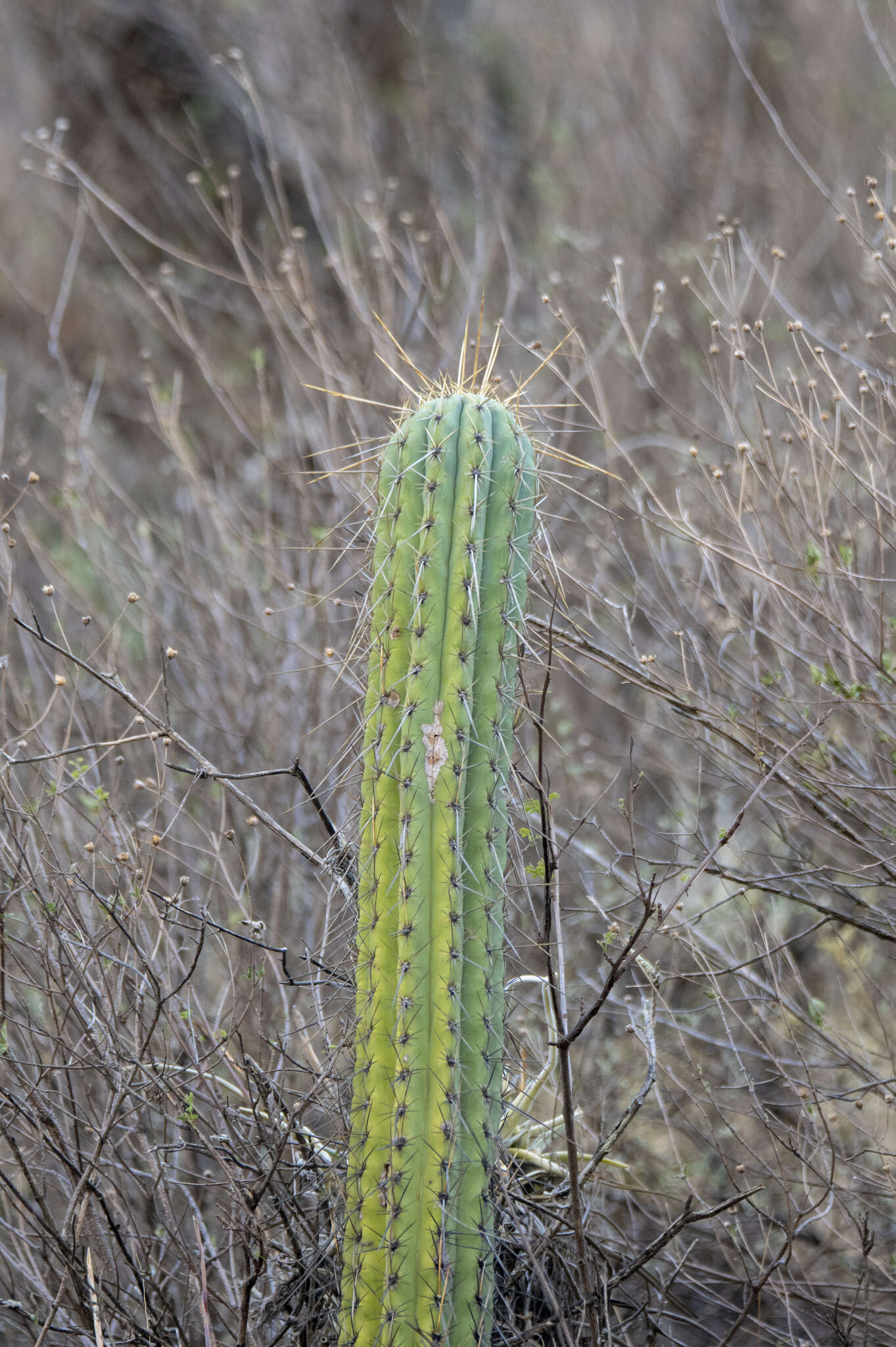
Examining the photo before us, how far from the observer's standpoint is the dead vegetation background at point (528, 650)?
8.37 ft

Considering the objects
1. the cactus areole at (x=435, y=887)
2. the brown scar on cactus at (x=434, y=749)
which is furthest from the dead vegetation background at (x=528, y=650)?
the brown scar on cactus at (x=434, y=749)

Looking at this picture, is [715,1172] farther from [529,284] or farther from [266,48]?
[266,48]

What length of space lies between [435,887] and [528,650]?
0.56m

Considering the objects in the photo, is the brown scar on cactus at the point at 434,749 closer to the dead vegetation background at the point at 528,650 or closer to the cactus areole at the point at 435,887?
the cactus areole at the point at 435,887

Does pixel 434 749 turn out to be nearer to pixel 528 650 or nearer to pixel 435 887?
pixel 435 887

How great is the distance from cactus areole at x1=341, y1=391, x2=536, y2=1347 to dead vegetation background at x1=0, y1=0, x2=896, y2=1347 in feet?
0.47

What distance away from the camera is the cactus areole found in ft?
7.17

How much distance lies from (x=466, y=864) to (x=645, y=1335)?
5.24 feet

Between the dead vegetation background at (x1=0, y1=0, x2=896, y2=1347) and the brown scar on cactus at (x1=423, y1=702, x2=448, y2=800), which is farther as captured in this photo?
the dead vegetation background at (x1=0, y1=0, x2=896, y2=1347)

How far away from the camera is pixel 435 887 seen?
86.8 inches

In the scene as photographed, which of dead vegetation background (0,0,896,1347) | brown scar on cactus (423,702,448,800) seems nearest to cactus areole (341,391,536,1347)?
brown scar on cactus (423,702,448,800)

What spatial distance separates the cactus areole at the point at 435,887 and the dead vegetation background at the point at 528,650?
14cm

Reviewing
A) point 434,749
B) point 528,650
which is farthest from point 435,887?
point 528,650

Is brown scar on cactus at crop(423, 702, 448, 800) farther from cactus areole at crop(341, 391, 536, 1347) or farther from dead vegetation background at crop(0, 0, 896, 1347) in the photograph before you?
dead vegetation background at crop(0, 0, 896, 1347)
